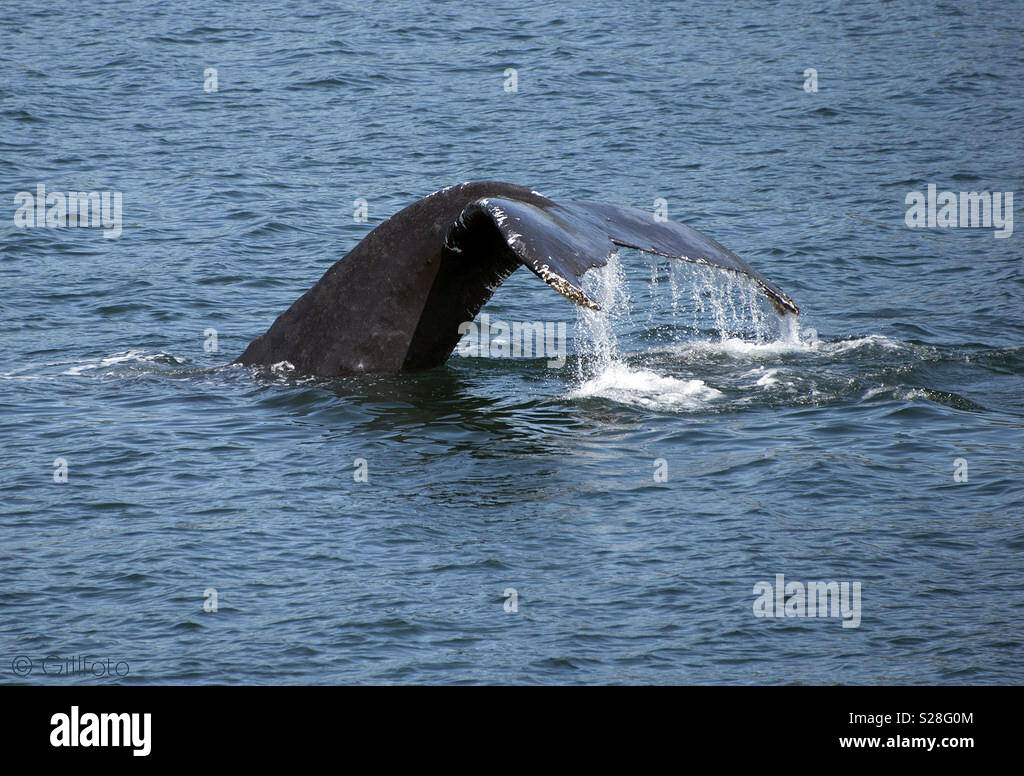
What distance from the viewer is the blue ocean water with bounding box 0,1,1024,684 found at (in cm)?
786

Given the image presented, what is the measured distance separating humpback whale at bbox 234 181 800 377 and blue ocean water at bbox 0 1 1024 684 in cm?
37

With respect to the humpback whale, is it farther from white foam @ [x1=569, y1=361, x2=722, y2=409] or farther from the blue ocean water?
white foam @ [x1=569, y1=361, x2=722, y2=409]

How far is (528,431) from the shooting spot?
11.0m

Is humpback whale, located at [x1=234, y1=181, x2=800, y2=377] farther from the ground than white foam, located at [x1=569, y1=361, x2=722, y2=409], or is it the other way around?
humpback whale, located at [x1=234, y1=181, x2=800, y2=377]

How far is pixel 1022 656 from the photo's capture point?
742cm

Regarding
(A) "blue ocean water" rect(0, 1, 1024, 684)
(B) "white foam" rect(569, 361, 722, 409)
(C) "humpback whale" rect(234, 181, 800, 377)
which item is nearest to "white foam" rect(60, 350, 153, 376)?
(A) "blue ocean water" rect(0, 1, 1024, 684)

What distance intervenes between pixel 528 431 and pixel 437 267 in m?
1.48

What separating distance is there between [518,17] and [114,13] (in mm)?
10294

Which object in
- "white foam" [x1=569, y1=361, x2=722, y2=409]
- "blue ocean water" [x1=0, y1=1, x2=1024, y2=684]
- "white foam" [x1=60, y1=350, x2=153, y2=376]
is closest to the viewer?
"blue ocean water" [x1=0, y1=1, x2=1024, y2=684]

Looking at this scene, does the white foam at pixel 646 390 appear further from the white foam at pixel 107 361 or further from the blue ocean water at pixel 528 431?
the white foam at pixel 107 361

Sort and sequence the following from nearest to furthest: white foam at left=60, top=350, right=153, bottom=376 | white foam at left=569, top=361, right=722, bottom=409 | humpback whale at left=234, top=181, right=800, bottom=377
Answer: humpback whale at left=234, top=181, right=800, bottom=377 → white foam at left=569, top=361, right=722, bottom=409 → white foam at left=60, top=350, right=153, bottom=376

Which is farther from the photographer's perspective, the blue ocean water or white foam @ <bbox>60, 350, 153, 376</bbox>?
white foam @ <bbox>60, 350, 153, 376</bbox>

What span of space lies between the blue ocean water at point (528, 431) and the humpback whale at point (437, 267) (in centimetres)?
37

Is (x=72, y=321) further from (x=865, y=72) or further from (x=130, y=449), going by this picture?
(x=865, y=72)
